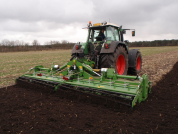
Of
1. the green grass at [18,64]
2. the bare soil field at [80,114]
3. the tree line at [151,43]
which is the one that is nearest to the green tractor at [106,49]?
the bare soil field at [80,114]

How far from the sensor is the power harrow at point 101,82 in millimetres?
3371

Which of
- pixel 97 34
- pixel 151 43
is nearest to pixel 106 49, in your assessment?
pixel 97 34

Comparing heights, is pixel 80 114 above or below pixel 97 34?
below

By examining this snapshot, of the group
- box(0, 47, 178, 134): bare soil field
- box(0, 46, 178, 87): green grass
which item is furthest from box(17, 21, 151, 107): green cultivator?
box(0, 46, 178, 87): green grass

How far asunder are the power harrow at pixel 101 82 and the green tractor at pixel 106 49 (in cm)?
45

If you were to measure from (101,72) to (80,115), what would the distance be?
5.22 ft

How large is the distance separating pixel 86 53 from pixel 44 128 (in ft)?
12.4

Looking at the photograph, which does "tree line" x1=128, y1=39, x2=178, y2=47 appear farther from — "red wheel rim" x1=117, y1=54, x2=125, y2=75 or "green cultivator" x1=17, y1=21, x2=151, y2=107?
"red wheel rim" x1=117, y1=54, x2=125, y2=75

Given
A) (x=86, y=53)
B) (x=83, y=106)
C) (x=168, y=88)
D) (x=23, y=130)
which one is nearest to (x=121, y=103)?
(x=83, y=106)

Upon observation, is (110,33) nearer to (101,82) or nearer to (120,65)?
(120,65)

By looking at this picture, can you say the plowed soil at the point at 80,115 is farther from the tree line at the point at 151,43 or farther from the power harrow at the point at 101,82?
the tree line at the point at 151,43

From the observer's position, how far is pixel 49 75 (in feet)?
17.1

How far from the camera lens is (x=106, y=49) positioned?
5109mm

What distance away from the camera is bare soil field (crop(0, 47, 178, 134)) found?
105 inches
